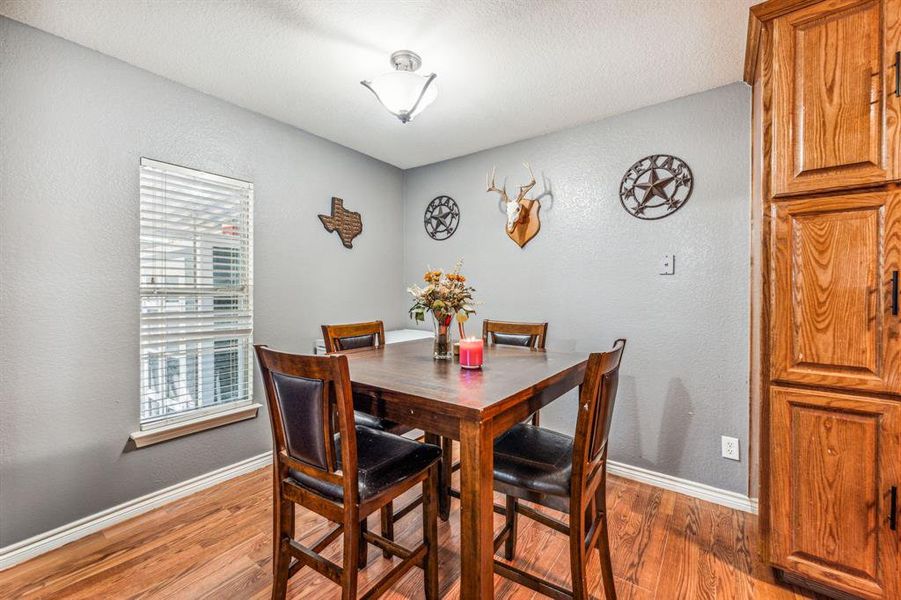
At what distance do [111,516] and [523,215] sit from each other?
9.93 feet

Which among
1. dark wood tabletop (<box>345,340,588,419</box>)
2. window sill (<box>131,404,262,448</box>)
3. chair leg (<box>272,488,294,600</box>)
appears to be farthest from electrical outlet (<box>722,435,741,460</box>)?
window sill (<box>131,404,262,448</box>)

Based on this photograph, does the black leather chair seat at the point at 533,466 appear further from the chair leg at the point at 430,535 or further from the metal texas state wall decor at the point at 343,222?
the metal texas state wall decor at the point at 343,222

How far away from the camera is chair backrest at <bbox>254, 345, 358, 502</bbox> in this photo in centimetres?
117

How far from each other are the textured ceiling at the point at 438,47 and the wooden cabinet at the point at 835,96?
330 mm

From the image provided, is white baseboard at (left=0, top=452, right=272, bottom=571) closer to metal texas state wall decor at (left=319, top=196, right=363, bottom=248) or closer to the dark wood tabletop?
the dark wood tabletop

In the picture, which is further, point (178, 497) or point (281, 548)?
point (178, 497)

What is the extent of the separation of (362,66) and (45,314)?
1.93 meters

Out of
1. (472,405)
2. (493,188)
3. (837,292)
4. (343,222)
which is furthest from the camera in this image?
(343,222)

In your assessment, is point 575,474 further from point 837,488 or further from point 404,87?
point 404,87

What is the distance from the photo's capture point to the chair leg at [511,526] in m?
1.74

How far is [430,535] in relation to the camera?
4.77 ft

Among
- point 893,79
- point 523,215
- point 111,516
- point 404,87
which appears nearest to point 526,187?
point 523,215

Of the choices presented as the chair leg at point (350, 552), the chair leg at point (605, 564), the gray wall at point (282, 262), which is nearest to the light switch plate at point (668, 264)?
the gray wall at point (282, 262)

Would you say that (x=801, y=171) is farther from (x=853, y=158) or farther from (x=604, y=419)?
(x=604, y=419)
